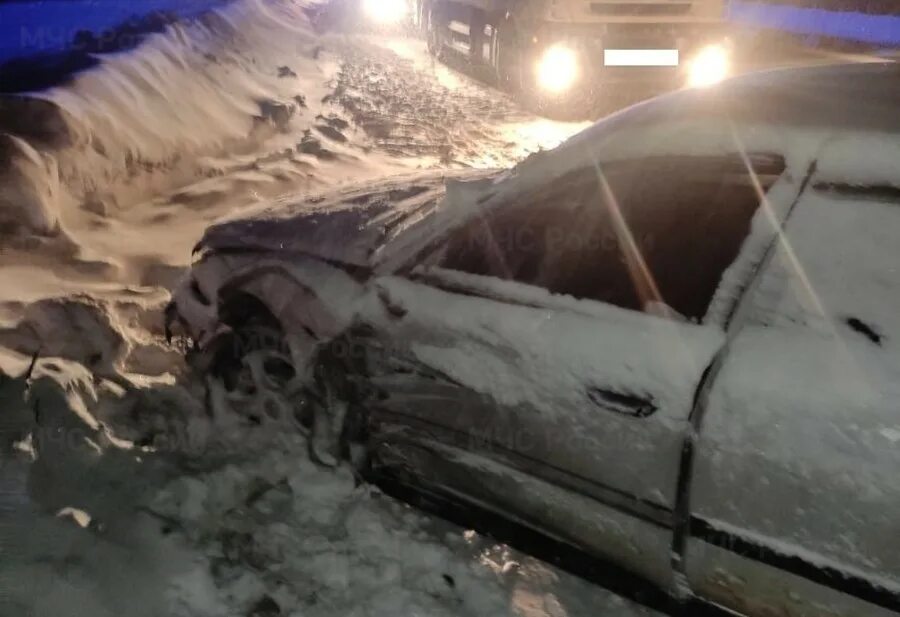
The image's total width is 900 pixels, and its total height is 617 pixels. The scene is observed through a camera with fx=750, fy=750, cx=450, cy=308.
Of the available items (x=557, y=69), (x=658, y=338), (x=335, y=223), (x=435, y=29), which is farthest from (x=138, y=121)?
(x=435, y=29)

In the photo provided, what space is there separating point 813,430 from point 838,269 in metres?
0.43

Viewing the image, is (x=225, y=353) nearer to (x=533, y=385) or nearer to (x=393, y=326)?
(x=393, y=326)

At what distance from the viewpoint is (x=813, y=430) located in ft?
6.03

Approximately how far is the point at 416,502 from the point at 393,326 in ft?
2.20

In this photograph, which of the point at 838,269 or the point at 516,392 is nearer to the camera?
the point at 838,269

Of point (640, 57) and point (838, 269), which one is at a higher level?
point (640, 57)

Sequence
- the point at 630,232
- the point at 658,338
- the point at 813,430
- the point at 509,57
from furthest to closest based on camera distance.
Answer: the point at 509,57 < the point at 630,232 < the point at 658,338 < the point at 813,430

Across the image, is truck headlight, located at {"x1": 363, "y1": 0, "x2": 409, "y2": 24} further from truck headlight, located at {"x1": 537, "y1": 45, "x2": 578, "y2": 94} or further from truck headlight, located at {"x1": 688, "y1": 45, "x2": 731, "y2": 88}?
truck headlight, located at {"x1": 688, "y1": 45, "x2": 731, "y2": 88}

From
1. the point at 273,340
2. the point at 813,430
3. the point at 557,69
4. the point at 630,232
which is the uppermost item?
the point at 557,69

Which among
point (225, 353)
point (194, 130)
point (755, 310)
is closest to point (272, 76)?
point (194, 130)

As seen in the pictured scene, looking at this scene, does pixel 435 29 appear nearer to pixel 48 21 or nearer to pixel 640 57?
pixel 640 57

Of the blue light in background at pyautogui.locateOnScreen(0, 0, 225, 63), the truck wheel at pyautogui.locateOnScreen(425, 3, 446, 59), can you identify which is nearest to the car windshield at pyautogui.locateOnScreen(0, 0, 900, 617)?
the blue light in background at pyautogui.locateOnScreen(0, 0, 225, 63)

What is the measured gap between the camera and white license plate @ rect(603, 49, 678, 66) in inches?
351

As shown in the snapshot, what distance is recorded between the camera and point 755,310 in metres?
2.01
